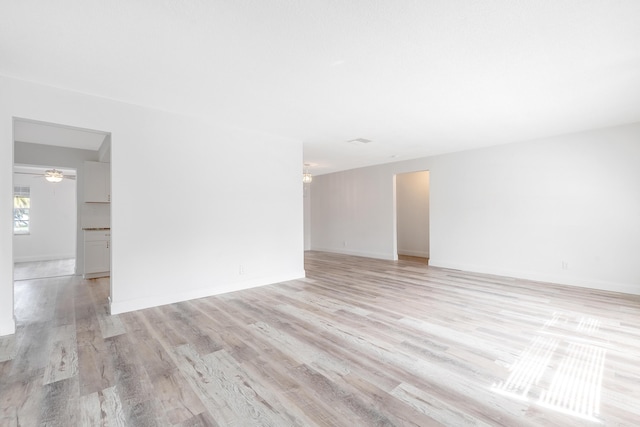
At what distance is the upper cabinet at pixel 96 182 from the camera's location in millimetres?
5547

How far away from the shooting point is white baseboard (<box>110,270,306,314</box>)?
3.31m

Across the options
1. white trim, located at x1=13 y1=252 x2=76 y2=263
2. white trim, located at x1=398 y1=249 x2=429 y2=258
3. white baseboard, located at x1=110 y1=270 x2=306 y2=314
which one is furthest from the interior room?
white trim, located at x1=13 y1=252 x2=76 y2=263

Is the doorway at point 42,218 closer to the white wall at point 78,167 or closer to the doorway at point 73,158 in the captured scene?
the doorway at point 73,158

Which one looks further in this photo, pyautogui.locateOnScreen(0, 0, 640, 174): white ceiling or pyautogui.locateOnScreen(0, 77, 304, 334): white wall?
pyautogui.locateOnScreen(0, 77, 304, 334): white wall

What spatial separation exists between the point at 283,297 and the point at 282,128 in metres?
2.51

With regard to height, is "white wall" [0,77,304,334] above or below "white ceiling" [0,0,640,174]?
below

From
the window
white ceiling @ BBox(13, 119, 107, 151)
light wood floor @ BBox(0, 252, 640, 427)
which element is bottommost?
light wood floor @ BBox(0, 252, 640, 427)

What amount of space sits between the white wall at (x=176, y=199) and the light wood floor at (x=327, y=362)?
0.44 metres

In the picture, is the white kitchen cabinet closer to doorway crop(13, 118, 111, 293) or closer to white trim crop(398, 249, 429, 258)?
doorway crop(13, 118, 111, 293)

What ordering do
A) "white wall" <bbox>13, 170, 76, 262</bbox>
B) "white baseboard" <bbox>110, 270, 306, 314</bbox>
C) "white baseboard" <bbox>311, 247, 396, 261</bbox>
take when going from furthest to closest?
"white wall" <bbox>13, 170, 76, 262</bbox> < "white baseboard" <bbox>311, 247, 396, 261</bbox> < "white baseboard" <bbox>110, 270, 306, 314</bbox>

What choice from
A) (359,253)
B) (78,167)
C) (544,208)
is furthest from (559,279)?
(78,167)

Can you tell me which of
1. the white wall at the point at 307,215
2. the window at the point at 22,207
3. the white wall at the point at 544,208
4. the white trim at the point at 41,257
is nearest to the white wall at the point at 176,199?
the white wall at the point at 544,208

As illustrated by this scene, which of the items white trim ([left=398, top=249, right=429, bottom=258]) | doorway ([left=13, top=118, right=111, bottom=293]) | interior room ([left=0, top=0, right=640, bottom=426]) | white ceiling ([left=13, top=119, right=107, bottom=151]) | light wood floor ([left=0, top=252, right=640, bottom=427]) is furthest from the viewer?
white trim ([left=398, top=249, right=429, bottom=258])

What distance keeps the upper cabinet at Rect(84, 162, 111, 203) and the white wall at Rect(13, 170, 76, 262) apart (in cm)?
376
